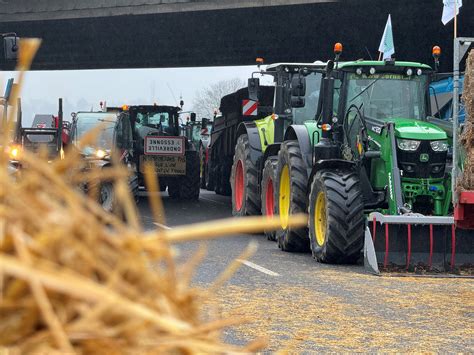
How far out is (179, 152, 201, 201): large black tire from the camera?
82.0 ft

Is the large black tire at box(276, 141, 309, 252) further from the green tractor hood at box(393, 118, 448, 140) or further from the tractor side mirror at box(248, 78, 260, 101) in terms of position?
the tractor side mirror at box(248, 78, 260, 101)

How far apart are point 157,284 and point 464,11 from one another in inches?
1211

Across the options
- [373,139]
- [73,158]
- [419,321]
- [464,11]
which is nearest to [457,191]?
[419,321]

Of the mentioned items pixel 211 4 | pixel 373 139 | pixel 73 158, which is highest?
pixel 211 4

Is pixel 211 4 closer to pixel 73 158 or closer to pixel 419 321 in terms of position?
pixel 419 321

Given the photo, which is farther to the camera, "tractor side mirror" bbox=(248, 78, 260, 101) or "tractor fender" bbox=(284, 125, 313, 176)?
"tractor side mirror" bbox=(248, 78, 260, 101)

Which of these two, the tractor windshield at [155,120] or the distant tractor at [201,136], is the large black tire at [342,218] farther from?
the distant tractor at [201,136]

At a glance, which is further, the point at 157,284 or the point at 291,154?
the point at 291,154

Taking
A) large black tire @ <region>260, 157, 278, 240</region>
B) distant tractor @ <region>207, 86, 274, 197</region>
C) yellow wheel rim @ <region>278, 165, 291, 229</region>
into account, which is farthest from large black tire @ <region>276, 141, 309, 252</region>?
distant tractor @ <region>207, 86, 274, 197</region>

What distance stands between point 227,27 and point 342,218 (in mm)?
25362

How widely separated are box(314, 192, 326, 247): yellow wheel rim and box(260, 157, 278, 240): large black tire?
2.34 metres

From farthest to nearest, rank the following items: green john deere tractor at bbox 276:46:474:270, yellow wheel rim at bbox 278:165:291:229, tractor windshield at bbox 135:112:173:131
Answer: tractor windshield at bbox 135:112:173:131 < yellow wheel rim at bbox 278:165:291:229 < green john deere tractor at bbox 276:46:474:270

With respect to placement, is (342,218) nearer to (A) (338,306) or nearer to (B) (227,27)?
(A) (338,306)

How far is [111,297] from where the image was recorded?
1.35 metres
